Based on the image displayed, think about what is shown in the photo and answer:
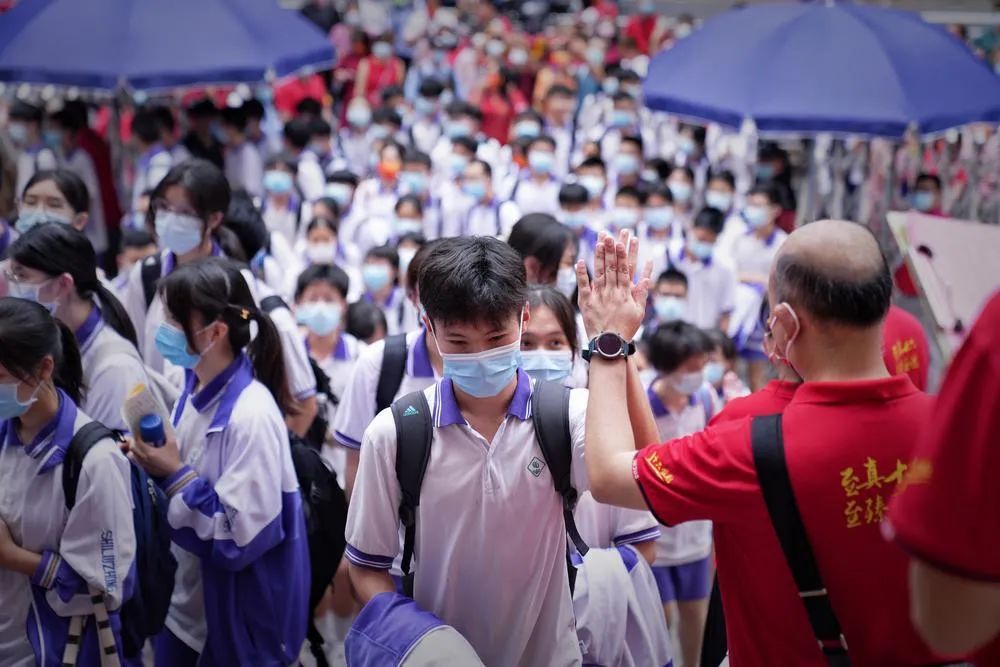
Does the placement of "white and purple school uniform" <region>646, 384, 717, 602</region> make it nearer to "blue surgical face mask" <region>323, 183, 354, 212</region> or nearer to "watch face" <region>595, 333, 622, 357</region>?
"watch face" <region>595, 333, 622, 357</region>

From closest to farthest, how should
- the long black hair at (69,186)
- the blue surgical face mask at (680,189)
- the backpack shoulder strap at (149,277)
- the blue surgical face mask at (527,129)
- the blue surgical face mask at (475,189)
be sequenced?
the backpack shoulder strap at (149,277)
the long black hair at (69,186)
the blue surgical face mask at (475,189)
the blue surgical face mask at (680,189)
the blue surgical face mask at (527,129)

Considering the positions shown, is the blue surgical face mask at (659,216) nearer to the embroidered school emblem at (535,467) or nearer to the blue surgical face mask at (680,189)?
the blue surgical face mask at (680,189)

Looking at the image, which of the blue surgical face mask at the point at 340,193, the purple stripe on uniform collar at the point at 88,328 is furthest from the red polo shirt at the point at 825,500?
the blue surgical face mask at the point at 340,193

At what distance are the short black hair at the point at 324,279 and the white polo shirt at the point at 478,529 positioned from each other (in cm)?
327

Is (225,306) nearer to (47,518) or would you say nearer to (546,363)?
(47,518)

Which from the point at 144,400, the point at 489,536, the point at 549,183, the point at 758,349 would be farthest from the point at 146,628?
the point at 549,183

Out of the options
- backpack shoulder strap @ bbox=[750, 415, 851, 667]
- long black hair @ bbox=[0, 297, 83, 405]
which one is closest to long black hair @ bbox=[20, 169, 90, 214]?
long black hair @ bbox=[0, 297, 83, 405]

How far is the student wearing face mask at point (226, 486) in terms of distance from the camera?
3.35 meters

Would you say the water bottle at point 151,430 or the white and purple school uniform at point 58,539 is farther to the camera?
the water bottle at point 151,430

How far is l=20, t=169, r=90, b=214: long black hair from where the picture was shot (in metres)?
5.01

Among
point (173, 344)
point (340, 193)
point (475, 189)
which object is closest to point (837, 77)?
point (475, 189)

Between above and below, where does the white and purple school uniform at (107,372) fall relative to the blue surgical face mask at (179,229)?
below

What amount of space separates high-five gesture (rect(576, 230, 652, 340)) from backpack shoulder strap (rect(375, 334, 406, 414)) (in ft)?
4.34

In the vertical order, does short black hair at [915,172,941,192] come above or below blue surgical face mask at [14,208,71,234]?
below
